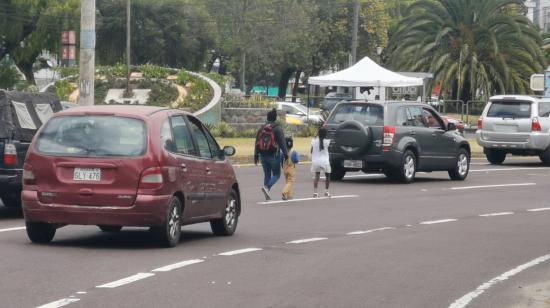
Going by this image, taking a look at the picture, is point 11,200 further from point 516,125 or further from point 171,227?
point 516,125

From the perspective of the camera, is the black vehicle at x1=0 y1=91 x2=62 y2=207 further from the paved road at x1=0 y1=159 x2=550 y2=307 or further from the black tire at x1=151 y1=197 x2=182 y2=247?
the black tire at x1=151 y1=197 x2=182 y2=247

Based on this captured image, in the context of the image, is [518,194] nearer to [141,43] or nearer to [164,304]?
[164,304]

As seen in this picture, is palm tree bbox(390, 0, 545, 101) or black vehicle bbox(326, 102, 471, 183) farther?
palm tree bbox(390, 0, 545, 101)

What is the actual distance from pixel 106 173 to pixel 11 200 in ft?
18.4

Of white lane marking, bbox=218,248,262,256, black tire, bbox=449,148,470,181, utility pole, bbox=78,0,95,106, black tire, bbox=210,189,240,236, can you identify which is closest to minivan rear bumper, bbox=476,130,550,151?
black tire, bbox=449,148,470,181

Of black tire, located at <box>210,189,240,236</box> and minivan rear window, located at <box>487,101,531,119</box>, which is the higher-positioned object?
minivan rear window, located at <box>487,101,531,119</box>

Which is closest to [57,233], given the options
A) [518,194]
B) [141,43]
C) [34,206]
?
[34,206]

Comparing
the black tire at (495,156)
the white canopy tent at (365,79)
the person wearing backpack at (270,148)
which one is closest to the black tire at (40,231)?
the person wearing backpack at (270,148)

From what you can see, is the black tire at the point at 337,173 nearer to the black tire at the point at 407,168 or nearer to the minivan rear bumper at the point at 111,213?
the black tire at the point at 407,168

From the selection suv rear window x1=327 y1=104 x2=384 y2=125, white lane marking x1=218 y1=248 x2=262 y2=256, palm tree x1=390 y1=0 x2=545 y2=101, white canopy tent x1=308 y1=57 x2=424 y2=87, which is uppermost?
palm tree x1=390 y1=0 x2=545 y2=101

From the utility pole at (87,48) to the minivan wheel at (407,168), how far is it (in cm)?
700

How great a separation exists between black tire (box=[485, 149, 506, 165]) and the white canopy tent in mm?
7163

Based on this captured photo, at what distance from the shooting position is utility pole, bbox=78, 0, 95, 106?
1048 inches

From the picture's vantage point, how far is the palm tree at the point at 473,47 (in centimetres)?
5972
